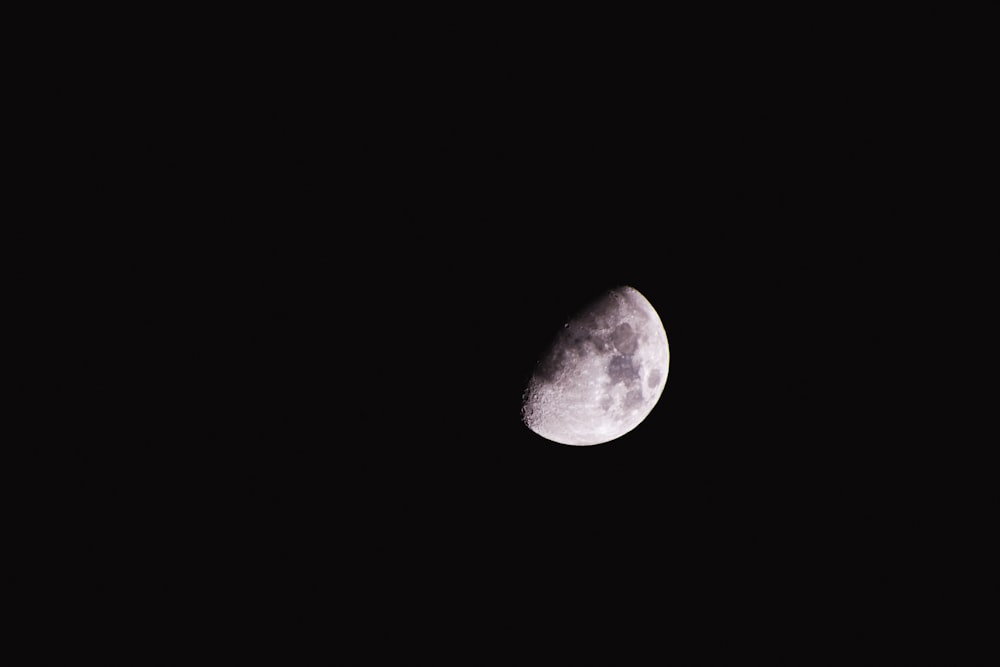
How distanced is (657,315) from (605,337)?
1.38 feet

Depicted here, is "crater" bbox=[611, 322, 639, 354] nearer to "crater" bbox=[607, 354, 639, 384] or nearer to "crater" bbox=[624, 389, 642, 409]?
"crater" bbox=[607, 354, 639, 384]

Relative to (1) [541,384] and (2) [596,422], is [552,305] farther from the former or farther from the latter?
(2) [596,422]

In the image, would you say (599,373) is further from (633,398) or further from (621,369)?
(633,398)

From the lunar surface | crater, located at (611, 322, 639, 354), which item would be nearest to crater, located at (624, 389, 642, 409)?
the lunar surface

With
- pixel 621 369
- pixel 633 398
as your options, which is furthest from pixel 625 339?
pixel 633 398

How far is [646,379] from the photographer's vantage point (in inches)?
91.0

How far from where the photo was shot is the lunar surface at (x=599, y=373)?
2.18 meters

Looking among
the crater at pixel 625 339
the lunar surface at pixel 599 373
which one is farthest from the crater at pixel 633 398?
the crater at pixel 625 339

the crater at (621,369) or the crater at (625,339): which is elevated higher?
the crater at (625,339)

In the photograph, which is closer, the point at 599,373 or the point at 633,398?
the point at 599,373

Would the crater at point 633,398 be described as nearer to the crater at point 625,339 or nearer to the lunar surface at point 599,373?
the lunar surface at point 599,373

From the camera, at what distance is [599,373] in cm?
219

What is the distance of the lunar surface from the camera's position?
2.18 metres

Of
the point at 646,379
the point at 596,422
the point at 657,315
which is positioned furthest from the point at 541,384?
the point at 657,315
